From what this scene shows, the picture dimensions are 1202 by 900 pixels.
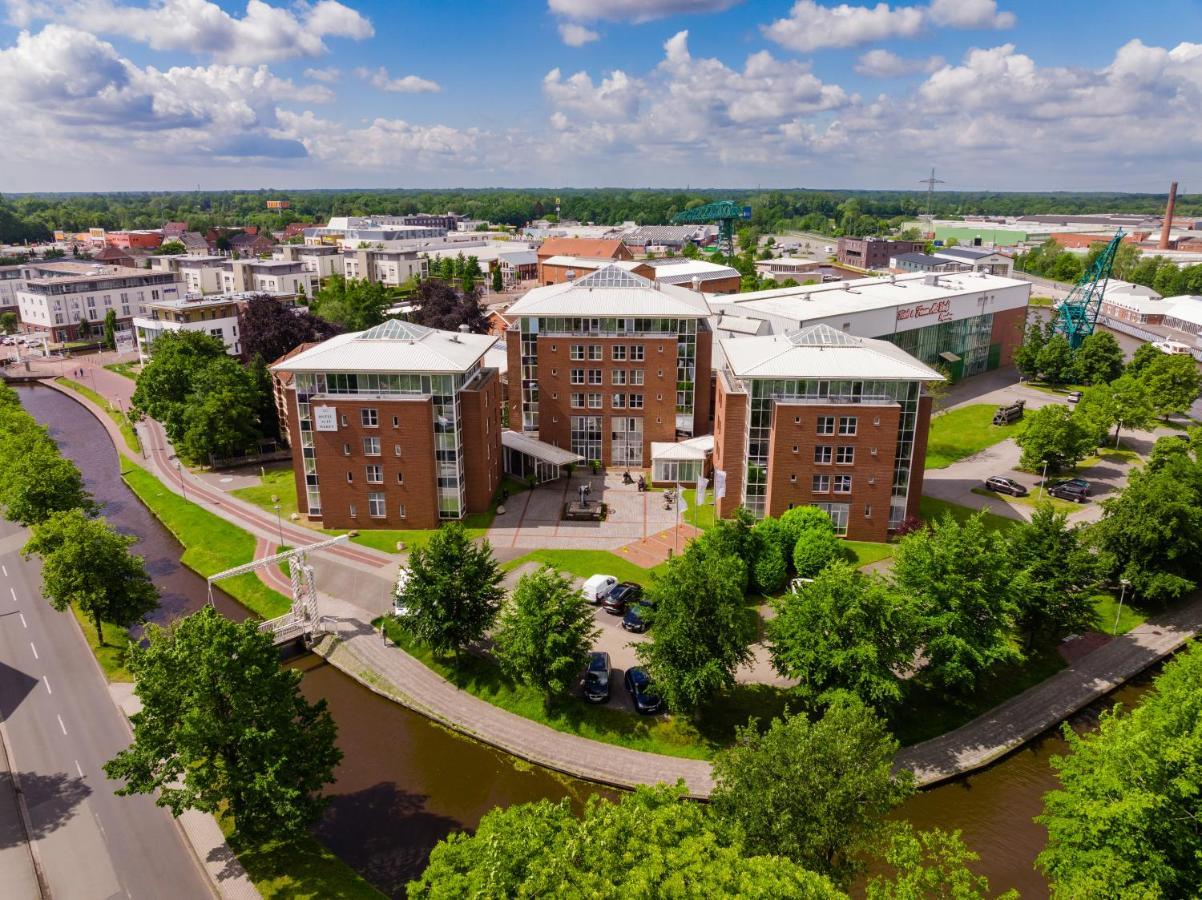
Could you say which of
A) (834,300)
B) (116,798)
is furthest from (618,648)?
(834,300)

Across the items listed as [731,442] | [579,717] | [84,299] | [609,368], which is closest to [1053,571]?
[731,442]

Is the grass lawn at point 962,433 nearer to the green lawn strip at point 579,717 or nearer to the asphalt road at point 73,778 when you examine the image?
the green lawn strip at point 579,717

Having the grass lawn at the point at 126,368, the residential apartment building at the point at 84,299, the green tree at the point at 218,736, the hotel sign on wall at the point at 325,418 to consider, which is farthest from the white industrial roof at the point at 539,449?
the residential apartment building at the point at 84,299

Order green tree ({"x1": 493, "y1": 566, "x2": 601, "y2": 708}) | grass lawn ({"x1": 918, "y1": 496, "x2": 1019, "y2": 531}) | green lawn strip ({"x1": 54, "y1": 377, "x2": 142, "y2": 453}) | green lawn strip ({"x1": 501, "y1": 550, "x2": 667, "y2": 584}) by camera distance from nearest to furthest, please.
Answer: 1. green tree ({"x1": 493, "y1": 566, "x2": 601, "y2": 708})
2. green lawn strip ({"x1": 501, "y1": 550, "x2": 667, "y2": 584})
3. grass lawn ({"x1": 918, "y1": 496, "x2": 1019, "y2": 531})
4. green lawn strip ({"x1": 54, "y1": 377, "x2": 142, "y2": 453})

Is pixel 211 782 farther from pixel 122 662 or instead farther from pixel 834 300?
Answer: pixel 834 300

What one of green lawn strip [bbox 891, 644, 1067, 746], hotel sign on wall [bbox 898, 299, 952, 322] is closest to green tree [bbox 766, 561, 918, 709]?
green lawn strip [bbox 891, 644, 1067, 746]

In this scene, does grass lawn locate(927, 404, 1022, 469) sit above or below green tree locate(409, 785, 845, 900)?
below

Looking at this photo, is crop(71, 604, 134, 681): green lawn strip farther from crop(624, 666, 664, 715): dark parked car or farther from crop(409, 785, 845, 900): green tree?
crop(409, 785, 845, 900): green tree
